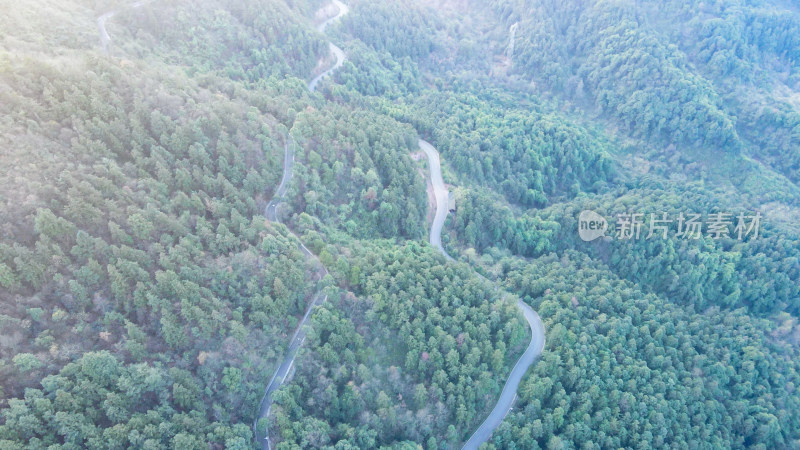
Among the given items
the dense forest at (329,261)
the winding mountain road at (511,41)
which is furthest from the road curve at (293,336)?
the winding mountain road at (511,41)

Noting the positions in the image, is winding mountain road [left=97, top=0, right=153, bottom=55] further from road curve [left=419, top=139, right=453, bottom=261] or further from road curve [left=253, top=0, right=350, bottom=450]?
road curve [left=419, top=139, right=453, bottom=261]

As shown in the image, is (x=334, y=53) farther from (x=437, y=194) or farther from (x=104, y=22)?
(x=437, y=194)

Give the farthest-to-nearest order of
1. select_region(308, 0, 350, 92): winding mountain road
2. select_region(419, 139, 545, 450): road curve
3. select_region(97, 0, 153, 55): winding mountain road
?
1. select_region(308, 0, 350, 92): winding mountain road
2. select_region(97, 0, 153, 55): winding mountain road
3. select_region(419, 139, 545, 450): road curve

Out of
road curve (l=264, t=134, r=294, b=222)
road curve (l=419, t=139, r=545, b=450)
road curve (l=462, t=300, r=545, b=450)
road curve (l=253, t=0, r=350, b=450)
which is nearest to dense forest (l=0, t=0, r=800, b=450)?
road curve (l=253, t=0, r=350, b=450)

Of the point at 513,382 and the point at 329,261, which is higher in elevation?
the point at 329,261

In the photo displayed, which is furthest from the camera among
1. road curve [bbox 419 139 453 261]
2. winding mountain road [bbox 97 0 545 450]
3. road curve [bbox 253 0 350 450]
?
road curve [bbox 419 139 453 261]

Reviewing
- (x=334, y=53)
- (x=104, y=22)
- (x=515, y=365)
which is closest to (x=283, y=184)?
(x=515, y=365)

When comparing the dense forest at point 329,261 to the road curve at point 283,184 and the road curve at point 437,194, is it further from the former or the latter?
the road curve at point 437,194
